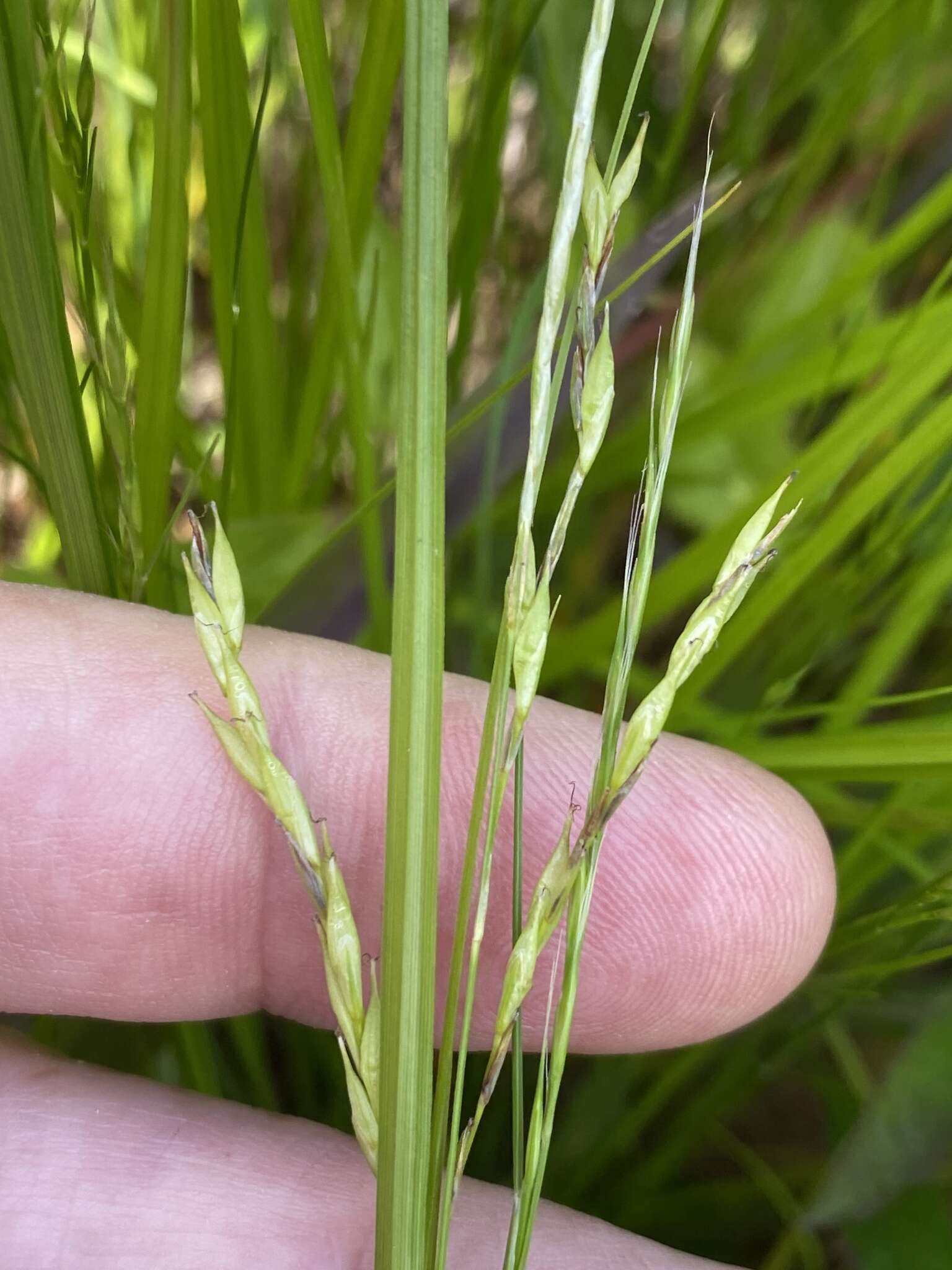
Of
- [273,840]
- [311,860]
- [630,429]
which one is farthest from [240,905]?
[630,429]

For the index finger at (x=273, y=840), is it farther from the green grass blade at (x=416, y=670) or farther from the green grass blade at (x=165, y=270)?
the green grass blade at (x=416, y=670)

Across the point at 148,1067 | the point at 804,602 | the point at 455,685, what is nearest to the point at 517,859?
the point at 455,685

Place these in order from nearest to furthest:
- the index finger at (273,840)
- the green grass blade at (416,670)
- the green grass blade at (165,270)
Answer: the green grass blade at (416,670)
the green grass blade at (165,270)
the index finger at (273,840)

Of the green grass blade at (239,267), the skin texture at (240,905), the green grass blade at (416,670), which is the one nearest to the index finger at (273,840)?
the skin texture at (240,905)

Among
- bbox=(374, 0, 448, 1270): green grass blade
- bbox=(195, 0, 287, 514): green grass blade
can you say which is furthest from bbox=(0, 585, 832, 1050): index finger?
bbox=(374, 0, 448, 1270): green grass blade

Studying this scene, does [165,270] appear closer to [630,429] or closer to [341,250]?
[341,250]

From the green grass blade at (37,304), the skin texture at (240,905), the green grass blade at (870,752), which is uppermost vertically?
the green grass blade at (37,304)
